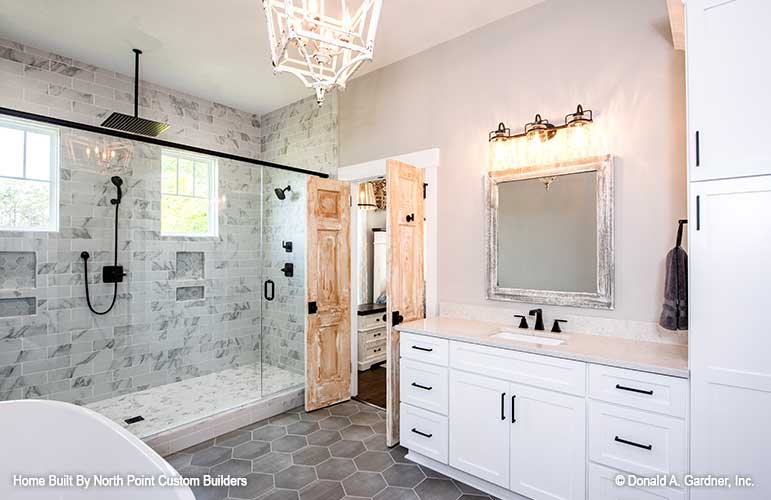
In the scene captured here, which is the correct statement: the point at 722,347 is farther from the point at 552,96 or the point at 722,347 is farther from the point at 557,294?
the point at 552,96

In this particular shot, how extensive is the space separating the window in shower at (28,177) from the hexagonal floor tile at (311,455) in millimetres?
2741

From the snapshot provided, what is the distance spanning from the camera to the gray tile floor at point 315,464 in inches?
91.1

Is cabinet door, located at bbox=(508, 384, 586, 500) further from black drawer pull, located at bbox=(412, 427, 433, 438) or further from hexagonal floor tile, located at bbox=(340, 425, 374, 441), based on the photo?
hexagonal floor tile, located at bbox=(340, 425, 374, 441)

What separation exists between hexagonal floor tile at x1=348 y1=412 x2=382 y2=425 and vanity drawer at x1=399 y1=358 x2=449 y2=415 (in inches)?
30.0

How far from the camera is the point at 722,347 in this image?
1634 mm

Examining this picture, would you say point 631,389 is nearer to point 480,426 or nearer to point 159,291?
point 480,426

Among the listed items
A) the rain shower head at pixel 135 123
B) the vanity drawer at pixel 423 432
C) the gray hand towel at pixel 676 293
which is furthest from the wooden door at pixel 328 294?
the gray hand towel at pixel 676 293

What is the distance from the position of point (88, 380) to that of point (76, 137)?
2.09 m

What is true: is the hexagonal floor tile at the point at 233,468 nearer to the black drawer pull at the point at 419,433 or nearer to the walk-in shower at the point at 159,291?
the walk-in shower at the point at 159,291

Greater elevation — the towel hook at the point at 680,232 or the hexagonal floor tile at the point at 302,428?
the towel hook at the point at 680,232

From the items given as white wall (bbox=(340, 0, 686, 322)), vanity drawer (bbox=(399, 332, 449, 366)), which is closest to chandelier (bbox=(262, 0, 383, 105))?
white wall (bbox=(340, 0, 686, 322))

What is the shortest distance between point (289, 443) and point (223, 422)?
595 mm

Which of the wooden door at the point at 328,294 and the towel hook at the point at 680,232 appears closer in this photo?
the towel hook at the point at 680,232

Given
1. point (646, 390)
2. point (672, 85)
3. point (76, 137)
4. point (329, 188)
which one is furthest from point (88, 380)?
point (672, 85)
